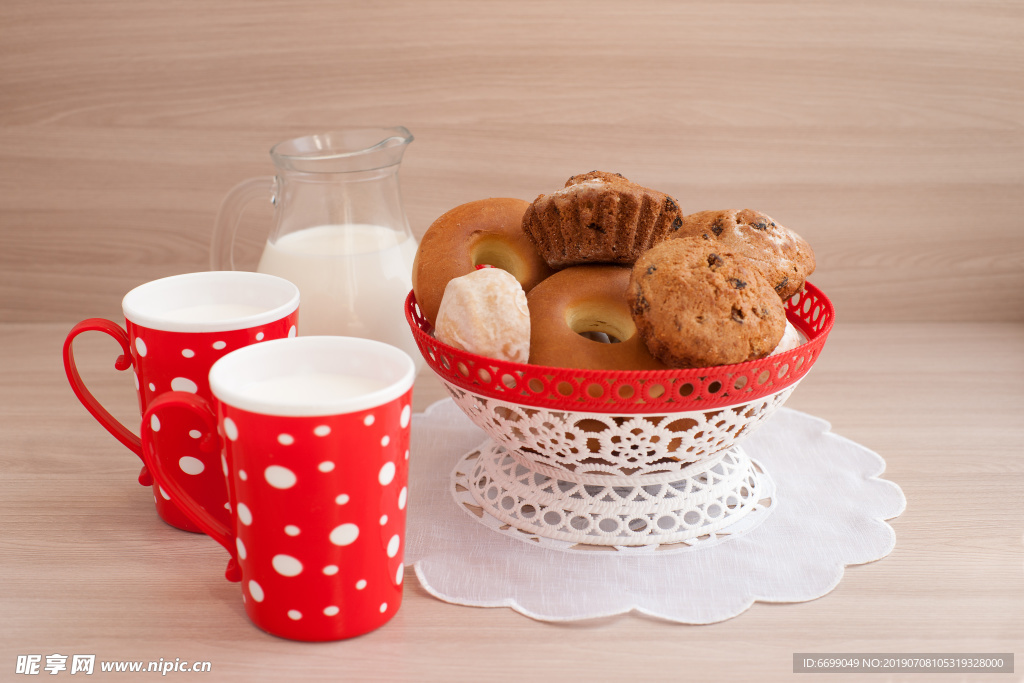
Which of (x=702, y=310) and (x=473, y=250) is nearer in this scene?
(x=702, y=310)

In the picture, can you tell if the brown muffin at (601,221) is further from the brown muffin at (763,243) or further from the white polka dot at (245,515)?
the white polka dot at (245,515)

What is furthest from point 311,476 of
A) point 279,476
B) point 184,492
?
point 184,492

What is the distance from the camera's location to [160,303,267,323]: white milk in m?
0.68

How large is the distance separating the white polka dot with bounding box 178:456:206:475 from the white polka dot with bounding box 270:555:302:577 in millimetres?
139

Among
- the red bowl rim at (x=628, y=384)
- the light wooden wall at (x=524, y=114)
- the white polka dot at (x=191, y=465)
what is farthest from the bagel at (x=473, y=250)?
the light wooden wall at (x=524, y=114)

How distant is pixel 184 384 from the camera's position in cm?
63

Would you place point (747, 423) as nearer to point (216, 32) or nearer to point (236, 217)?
point (236, 217)

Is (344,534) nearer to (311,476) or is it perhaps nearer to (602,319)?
(311,476)

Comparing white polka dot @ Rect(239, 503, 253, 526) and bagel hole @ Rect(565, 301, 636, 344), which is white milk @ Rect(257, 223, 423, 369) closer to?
bagel hole @ Rect(565, 301, 636, 344)

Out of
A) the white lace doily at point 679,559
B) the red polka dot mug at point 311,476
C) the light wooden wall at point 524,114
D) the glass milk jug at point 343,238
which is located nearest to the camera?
the red polka dot mug at point 311,476

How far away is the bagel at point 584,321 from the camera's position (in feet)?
2.08

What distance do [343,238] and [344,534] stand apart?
0.43 meters

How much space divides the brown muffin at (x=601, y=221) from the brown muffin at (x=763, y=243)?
0.03 meters

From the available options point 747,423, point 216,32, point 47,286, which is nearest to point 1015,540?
point 747,423
